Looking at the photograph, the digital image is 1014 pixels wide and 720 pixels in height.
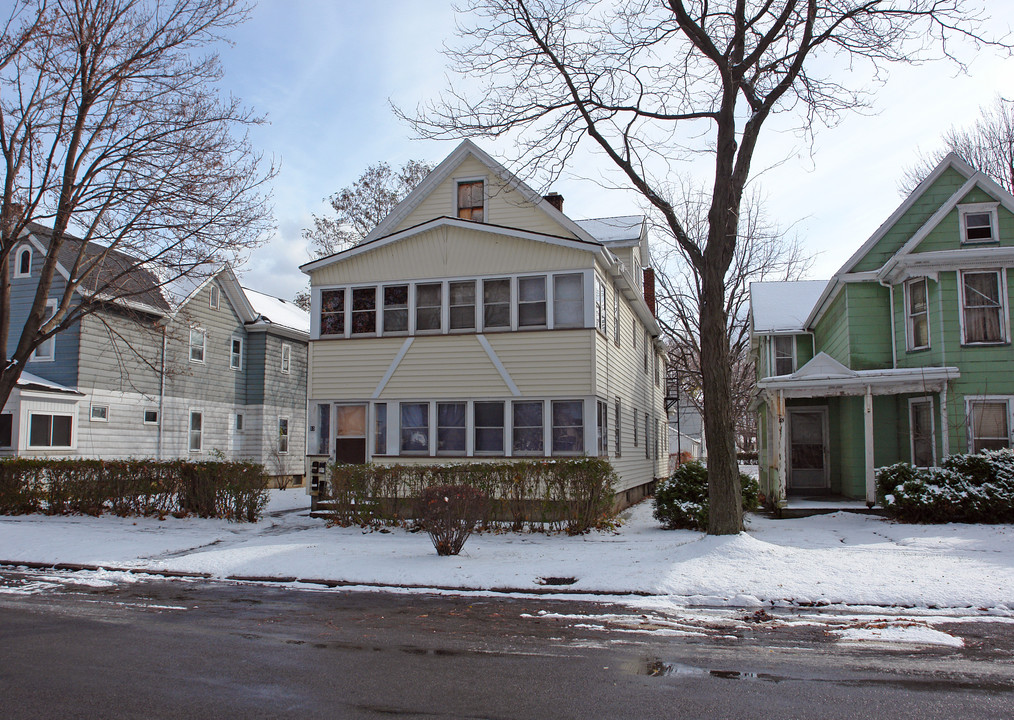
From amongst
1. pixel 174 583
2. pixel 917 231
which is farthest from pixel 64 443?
pixel 917 231

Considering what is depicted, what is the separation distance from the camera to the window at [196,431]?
25859 millimetres

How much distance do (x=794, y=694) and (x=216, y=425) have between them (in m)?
25.3

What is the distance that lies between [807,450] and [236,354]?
21.0m

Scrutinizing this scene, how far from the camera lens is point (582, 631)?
290 inches

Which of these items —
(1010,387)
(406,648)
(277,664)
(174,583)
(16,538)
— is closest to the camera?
(277,664)

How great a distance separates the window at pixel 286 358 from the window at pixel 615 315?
641 inches

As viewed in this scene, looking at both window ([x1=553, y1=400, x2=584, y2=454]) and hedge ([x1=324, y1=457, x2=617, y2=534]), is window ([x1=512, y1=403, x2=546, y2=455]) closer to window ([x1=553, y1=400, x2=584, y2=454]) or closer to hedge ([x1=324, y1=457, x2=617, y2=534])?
window ([x1=553, y1=400, x2=584, y2=454])

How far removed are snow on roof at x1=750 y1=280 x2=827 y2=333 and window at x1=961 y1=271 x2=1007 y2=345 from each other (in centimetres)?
658

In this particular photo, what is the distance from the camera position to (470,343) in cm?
1689

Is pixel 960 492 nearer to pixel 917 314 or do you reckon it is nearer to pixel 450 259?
pixel 917 314

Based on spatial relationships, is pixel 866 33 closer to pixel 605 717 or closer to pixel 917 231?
pixel 917 231

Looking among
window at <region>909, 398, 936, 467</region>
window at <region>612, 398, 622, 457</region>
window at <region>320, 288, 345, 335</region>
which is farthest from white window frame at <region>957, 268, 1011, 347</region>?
window at <region>320, 288, 345, 335</region>

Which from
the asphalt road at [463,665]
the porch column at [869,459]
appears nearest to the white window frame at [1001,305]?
the porch column at [869,459]

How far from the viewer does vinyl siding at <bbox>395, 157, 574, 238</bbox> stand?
18.7 metres
